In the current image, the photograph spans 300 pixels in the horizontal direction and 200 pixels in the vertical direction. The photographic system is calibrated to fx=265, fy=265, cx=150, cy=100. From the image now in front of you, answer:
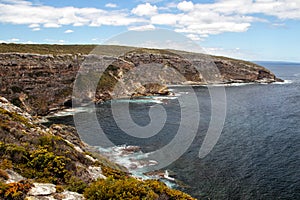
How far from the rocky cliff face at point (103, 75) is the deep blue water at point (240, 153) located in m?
15.9

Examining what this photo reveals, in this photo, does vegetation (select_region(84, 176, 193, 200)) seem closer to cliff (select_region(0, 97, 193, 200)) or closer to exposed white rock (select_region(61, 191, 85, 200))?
cliff (select_region(0, 97, 193, 200))

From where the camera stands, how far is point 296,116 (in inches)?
3105

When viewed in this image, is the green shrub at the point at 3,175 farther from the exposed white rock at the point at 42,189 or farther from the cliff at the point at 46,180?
the exposed white rock at the point at 42,189

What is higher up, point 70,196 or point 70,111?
point 70,196

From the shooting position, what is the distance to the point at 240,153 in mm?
47938

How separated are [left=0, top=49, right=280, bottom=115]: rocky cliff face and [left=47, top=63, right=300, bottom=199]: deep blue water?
15.9m

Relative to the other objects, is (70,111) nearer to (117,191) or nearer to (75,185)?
(75,185)

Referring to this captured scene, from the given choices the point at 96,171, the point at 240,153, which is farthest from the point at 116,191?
the point at 240,153

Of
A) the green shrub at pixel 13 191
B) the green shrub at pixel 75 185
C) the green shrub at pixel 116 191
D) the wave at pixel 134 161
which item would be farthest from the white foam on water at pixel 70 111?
the green shrub at pixel 13 191

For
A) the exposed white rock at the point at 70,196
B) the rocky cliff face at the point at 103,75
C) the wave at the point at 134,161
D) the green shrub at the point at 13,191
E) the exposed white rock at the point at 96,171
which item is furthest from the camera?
the rocky cliff face at the point at 103,75

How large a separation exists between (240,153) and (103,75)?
80.6m

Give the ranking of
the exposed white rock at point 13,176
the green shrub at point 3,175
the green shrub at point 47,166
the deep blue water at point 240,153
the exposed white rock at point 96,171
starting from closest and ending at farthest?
1. the green shrub at point 3,175
2. the exposed white rock at point 13,176
3. the green shrub at point 47,166
4. the exposed white rock at point 96,171
5. the deep blue water at point 240,153

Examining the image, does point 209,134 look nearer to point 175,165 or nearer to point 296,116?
point 175,165

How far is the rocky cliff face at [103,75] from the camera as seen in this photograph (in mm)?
77812
